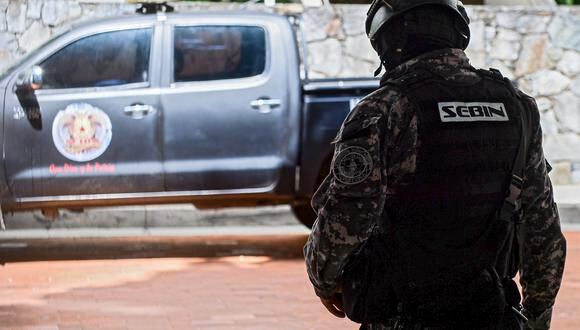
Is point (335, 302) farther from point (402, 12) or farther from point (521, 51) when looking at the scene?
point (521, 51)

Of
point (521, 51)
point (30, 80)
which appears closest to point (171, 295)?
point (30, 80)

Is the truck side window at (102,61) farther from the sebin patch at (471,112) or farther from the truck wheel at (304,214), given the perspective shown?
the sebin patch at (471,112)

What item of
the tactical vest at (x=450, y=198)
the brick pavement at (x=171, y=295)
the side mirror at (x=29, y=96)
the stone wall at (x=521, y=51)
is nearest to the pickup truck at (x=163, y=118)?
the side mirror at (x=29, y=96)

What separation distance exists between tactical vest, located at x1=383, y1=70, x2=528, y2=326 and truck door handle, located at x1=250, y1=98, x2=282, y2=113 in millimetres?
6401

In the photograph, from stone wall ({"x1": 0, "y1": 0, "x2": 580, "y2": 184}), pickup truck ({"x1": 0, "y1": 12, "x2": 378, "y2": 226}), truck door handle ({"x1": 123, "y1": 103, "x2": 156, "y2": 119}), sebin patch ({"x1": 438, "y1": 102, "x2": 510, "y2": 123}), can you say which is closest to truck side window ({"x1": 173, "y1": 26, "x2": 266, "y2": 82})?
pickup truck ({"x1": 0, "y1": 12, "x2": 378, "y2": 226})

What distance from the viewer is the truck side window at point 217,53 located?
912 centimetres

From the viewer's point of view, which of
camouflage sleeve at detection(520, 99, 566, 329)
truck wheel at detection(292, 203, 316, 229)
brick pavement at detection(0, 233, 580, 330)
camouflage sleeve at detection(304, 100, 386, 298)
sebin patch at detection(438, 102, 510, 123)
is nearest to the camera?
camouflage sleeve at detection(304, 100, 386, 298)

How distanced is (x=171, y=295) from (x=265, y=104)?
2.19 metres

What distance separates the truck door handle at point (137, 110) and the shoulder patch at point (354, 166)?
21.5 ft

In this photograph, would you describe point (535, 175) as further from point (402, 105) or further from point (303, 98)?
point (303, 98)

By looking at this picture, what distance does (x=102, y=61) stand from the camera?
897cm

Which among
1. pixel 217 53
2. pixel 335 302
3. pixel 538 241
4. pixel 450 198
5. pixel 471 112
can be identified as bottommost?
pixel 217 53

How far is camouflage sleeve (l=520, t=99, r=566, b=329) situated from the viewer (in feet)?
8.82

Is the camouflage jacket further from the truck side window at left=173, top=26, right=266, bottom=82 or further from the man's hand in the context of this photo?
the truck side window at left=173, top=26, right=266, bottom=82
